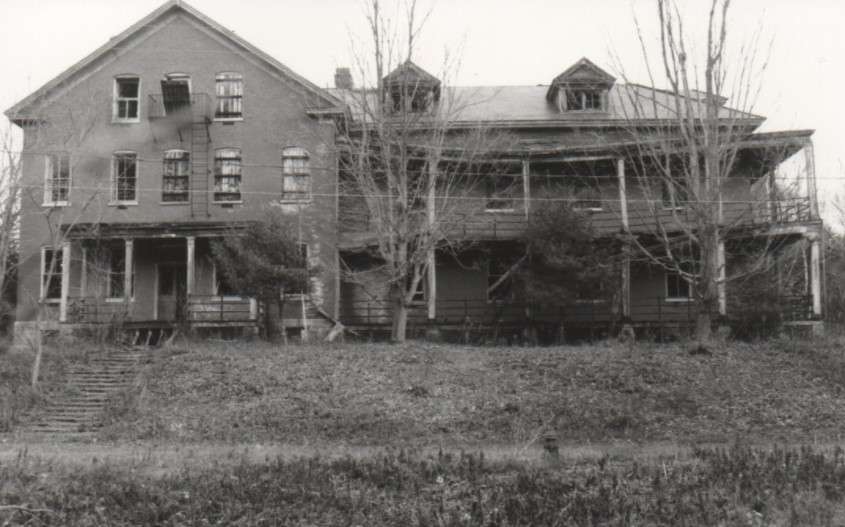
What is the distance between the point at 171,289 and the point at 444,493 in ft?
72.3

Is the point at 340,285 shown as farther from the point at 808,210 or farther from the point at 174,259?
the point at 808,210

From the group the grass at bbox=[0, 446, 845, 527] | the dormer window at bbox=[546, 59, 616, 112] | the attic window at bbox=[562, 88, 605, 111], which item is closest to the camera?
the grass at bbox=[0, 446, 845, 527]

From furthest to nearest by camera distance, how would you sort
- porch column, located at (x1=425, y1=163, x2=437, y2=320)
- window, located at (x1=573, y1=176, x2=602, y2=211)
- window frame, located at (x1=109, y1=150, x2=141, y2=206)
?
1. window, located at (x1=573, y1=176, x2=602, y2=211)
2. window frame, located at (x1=109, y1=150, x2=141, y2=206)
3. porch column, located at (x1=425, y1=163, x2=437, y2=320)

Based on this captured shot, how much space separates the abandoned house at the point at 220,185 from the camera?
27938mm

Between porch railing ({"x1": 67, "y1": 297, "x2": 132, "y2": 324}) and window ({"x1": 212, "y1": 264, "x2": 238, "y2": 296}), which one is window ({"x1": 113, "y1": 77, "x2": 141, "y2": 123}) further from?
porch railing ({"x1": 67, "y1": 297, "x2": 132, "y2": 324})

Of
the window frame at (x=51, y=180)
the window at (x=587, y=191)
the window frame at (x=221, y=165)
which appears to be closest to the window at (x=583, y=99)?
the window at (x=587, y=191)

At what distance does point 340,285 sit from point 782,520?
21849mm

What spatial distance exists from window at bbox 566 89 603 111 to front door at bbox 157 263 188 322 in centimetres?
1568

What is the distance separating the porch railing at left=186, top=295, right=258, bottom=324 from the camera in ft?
88.6

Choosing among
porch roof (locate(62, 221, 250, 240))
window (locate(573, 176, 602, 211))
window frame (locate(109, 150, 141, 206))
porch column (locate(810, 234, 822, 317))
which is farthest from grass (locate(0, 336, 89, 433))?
porch column (locate(810, 234, 822, 317))

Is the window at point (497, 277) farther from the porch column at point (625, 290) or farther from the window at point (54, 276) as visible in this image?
the window at point (54, 276)

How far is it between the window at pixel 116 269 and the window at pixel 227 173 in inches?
156

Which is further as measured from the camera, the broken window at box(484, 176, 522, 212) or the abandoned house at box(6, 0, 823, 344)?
the broken window at box(484, 176, 522, 212)

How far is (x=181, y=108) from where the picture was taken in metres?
29.3
